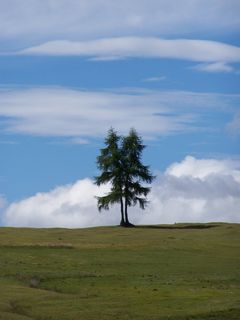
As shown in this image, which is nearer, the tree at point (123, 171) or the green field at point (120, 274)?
the green field at point (120, 274)

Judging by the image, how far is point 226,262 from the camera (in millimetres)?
57656

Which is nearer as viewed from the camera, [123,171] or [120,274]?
→ [120,274]

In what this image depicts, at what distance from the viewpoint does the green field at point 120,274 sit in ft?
107

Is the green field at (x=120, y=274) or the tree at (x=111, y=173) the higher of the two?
the tree at (x=111, y=173)

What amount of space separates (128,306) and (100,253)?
27584 mm

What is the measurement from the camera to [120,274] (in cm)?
4819

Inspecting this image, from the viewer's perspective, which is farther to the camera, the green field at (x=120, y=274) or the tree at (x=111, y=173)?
the tree at (x=111, y=173)

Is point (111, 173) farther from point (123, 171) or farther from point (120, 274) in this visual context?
point (120, 274)

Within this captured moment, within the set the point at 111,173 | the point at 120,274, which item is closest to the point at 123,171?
the point at 111,173

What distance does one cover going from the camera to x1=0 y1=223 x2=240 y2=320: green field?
1278 inches

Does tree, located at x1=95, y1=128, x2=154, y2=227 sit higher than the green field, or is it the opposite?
tree, located at x1=95, y1=128, x2=154, y2=227

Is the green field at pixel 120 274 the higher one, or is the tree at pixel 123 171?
the tree at pixel 123 171

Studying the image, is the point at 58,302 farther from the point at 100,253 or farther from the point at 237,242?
the point at 237,242

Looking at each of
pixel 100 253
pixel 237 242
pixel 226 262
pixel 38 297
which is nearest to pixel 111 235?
pixel 237 242
